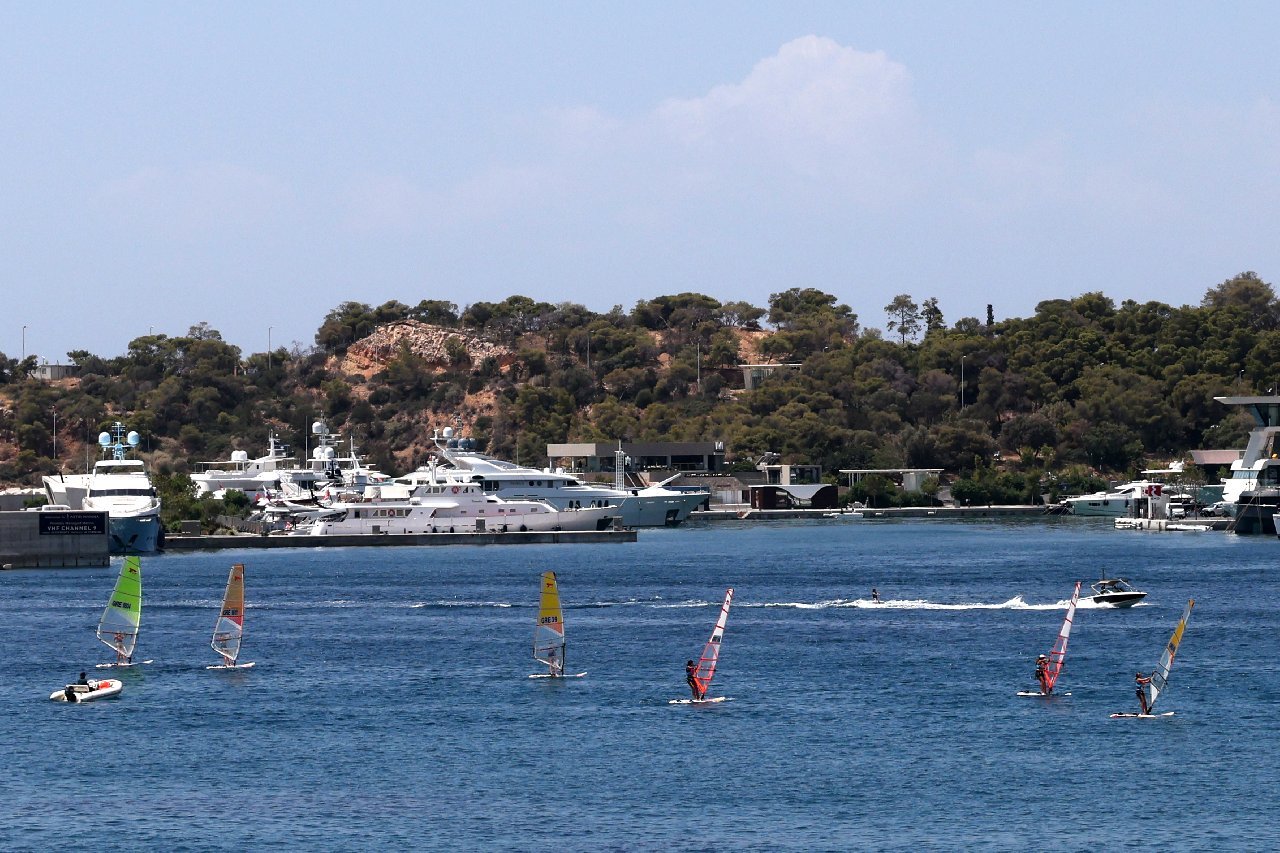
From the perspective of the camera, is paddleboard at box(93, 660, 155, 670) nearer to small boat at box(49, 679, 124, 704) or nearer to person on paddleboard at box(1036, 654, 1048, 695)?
small boat at box(49, 679, 124, 704)

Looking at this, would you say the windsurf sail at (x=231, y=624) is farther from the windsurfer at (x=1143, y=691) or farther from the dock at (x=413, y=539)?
the dock at (x=413, y=539)

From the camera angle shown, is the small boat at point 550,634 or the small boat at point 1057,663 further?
the small boat at point 550,634

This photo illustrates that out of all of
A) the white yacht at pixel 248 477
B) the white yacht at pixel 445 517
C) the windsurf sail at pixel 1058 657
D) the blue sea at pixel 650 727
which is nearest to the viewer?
the blue sea at pixel 650 727

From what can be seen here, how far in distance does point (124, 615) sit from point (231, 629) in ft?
11.9

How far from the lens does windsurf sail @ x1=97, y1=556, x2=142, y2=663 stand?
60.8m

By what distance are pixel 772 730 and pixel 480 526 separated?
8581 centimetres

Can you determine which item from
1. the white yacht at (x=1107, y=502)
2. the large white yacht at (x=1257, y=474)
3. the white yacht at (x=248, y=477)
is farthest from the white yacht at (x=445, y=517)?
the white yacht at (x=1107, y=502)

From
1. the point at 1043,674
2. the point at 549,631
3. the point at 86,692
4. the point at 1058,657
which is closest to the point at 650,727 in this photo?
the point at 549,631

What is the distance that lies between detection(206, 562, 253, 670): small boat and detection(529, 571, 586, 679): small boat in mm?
10215

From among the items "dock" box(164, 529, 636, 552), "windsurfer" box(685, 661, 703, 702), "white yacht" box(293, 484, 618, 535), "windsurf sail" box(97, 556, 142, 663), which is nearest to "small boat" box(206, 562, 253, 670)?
"windsurf sail" box(97, 556, 142, 663)

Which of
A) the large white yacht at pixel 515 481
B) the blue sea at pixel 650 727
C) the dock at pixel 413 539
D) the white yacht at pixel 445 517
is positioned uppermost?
the large white yacht at pixel 515 481

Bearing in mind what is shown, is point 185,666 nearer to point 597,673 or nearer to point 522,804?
point 597,673

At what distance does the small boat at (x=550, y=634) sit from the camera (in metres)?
56.2

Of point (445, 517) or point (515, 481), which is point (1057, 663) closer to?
point (445, 517)
